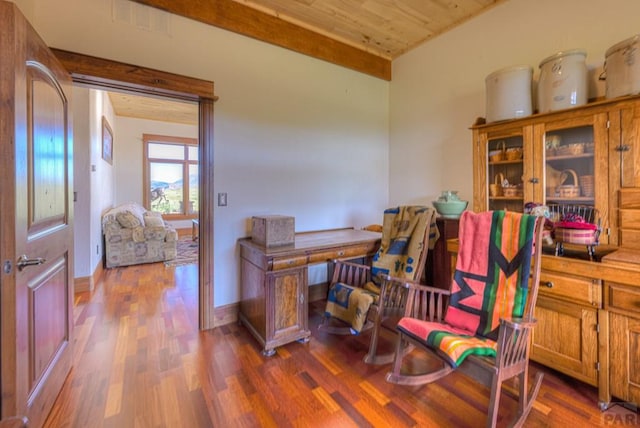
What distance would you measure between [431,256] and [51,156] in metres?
2.86

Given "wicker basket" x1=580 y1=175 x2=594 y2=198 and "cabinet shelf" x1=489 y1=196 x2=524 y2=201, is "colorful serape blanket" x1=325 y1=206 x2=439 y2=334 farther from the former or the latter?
"wicker basket" x1=580 y1=175 x2=594 y2=198

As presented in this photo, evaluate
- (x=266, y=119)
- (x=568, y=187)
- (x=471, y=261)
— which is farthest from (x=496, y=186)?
(x=266, y=119)

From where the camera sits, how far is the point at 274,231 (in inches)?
92.5

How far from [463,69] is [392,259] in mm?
2096

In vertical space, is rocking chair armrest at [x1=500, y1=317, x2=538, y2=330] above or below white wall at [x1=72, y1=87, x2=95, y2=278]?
below

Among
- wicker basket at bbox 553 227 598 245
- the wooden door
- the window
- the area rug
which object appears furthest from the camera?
the window

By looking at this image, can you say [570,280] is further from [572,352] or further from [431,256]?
[431,256]

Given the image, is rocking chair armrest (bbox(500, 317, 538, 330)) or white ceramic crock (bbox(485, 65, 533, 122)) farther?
white ceramic crock (bbox(485, 65, 533, 122))

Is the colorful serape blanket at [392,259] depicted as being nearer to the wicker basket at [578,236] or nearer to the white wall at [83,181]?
the wicker basket at [578,236]

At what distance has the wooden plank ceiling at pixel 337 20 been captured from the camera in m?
2.53

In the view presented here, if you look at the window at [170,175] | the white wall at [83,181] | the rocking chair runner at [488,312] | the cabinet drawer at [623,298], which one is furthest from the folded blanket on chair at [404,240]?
the window at [170,175]

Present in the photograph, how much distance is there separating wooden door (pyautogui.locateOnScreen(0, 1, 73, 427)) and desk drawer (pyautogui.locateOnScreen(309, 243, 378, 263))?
5.26ft

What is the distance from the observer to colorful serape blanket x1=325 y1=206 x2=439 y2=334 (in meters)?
2.15

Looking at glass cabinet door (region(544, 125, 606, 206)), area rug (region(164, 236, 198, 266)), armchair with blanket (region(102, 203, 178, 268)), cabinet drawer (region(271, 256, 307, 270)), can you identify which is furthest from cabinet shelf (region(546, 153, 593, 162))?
armchair with blanket (region(102, 203, 178, 268))
